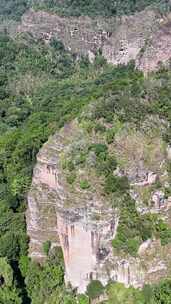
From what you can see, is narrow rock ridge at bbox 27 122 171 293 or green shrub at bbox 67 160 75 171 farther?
green shrub at bbox 67 160 75 171

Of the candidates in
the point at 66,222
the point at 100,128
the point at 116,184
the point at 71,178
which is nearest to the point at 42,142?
the point at 100,128

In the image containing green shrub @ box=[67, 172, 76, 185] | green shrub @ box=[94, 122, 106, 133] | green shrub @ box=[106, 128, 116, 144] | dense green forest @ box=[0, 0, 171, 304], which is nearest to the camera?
dense green forest @ box=[0, 0, 171, 304]

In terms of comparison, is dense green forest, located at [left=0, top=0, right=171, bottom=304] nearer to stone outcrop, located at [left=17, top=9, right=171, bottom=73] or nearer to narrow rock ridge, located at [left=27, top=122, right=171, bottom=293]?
narrow rock ridge, located at [left=27, top=122, right=171, bottom=293]

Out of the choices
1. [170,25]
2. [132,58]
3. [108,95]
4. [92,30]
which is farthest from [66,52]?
[108,95]

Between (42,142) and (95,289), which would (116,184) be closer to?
(95,289)

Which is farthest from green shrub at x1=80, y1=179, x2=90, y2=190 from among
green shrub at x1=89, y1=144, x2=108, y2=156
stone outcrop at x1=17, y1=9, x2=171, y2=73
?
stone outcrop at x1=17, y1=9, x2=171, y2=73

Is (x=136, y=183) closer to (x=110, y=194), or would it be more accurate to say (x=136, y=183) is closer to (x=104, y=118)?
(x=110, y=194)
